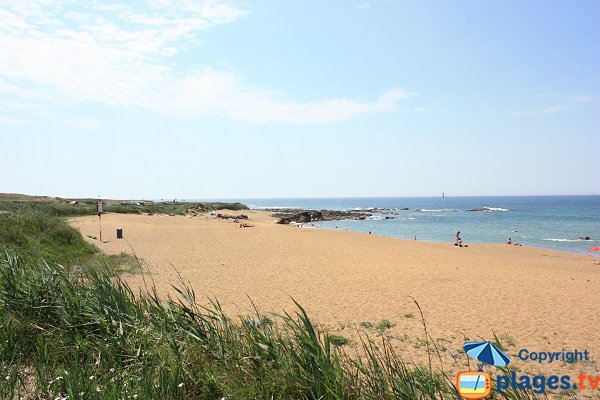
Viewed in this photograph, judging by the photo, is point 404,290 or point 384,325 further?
point 404,290

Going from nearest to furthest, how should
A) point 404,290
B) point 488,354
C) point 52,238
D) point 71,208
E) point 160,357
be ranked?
point 488,354, point 160,357, point 404,290, point 52,238, point 71,208

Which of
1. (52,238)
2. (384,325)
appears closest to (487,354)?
(384,325)

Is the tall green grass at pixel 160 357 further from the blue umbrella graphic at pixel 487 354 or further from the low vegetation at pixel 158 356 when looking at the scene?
the blue umbrella graphic at pixel 487 354

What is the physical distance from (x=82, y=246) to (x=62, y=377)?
1551 centimetres

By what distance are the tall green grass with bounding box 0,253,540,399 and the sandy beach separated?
479 mm

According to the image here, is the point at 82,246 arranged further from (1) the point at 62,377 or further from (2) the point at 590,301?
(2) the point at 590,301

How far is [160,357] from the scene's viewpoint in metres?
3.70

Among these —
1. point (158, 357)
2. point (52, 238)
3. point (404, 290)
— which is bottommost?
point (404, 290)

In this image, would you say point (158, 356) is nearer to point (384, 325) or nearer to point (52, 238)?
point (384, 325)

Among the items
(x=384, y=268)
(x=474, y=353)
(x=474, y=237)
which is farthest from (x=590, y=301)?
(x=474, y=237)

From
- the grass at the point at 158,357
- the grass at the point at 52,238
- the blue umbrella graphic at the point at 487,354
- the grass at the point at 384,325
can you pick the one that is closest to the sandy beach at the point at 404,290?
the grass at the point at 384,325

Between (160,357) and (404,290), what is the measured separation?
10231mm

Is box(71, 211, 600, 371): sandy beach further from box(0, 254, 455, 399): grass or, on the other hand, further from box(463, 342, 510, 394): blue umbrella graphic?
box(463, 342, 510, 394): blue umbrella graphic

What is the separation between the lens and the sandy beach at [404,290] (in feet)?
28.1
